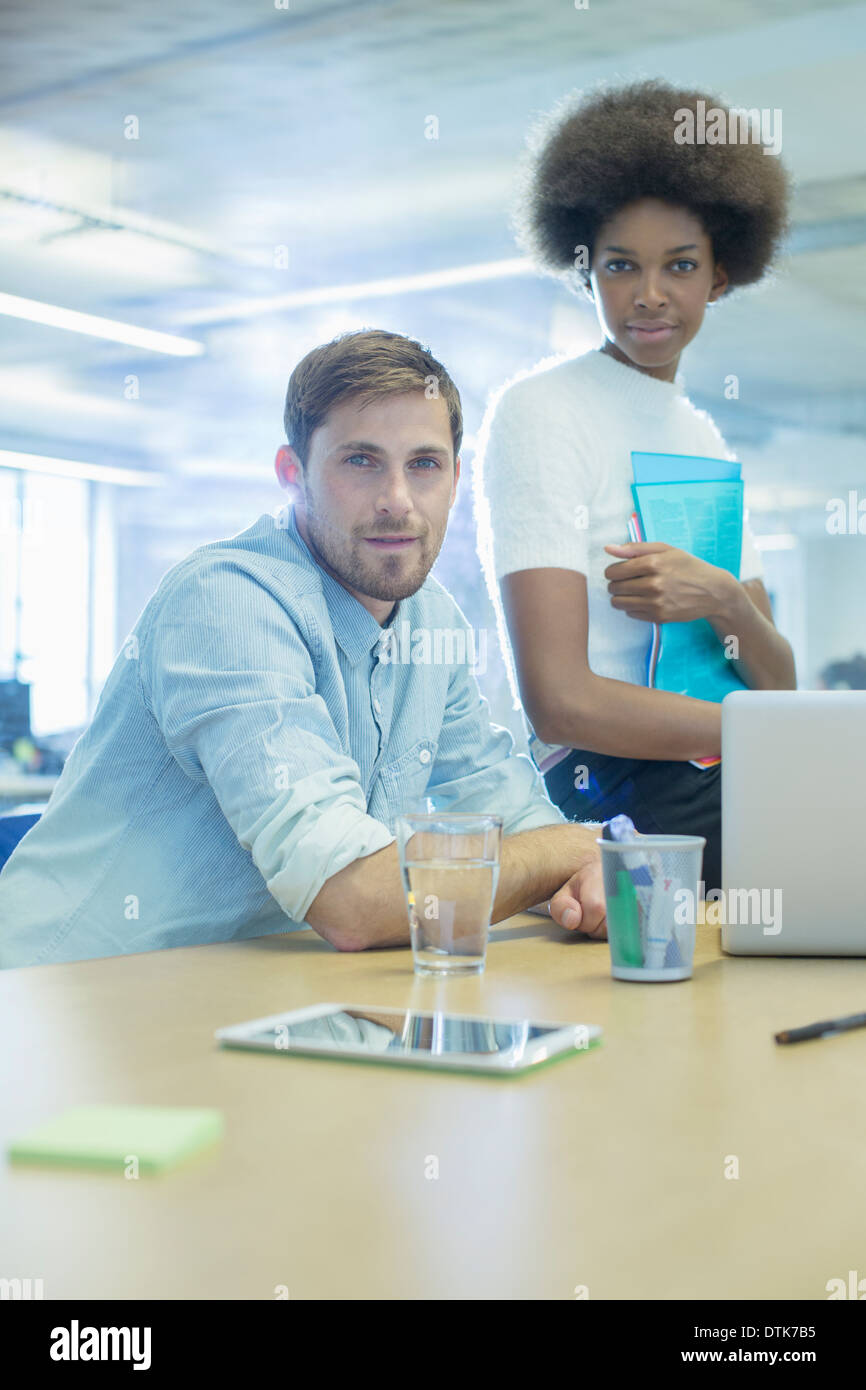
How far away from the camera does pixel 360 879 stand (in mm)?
1151

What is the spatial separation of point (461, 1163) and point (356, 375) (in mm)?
1080

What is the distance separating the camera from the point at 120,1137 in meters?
0.59

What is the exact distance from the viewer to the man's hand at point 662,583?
64.3 inches

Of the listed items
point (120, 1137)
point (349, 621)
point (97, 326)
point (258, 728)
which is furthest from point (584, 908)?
point (97, 326)

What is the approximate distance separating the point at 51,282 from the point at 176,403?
1286 mm

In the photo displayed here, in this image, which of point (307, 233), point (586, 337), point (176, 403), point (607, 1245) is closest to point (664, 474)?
point (607, 1245)

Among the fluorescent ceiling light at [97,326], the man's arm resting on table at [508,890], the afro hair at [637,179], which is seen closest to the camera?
the man's arm resting on table at [508,890]

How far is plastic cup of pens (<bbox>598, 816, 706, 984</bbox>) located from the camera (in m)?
0.98

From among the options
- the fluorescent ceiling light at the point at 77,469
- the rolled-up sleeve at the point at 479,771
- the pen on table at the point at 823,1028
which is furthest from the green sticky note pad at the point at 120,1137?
the fluorescent ceiling light at the point at 77,469

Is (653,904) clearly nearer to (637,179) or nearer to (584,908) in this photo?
(584,908)

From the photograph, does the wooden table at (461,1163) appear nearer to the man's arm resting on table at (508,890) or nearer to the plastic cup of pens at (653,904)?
the plastic cup of pens at (653,904)

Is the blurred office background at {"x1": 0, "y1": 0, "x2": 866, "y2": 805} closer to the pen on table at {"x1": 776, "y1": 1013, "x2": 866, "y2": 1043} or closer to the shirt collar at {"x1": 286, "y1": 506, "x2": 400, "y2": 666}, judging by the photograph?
the shirt collar at {"x1": 286, "y1": 506, "x2": 400, "y2": 666}

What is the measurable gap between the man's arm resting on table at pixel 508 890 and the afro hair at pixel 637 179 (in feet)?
3.30
